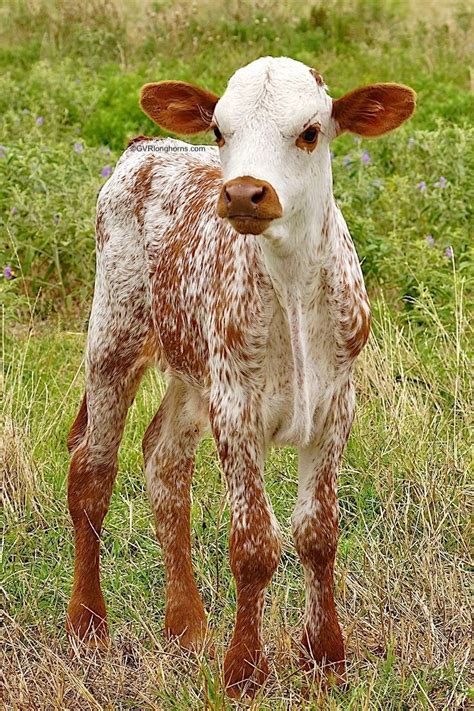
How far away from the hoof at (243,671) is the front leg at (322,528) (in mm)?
188

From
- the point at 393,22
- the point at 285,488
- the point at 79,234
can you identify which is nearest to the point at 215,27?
the point at 393,22

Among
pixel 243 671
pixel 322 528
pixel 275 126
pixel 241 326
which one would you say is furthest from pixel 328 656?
pixel 275 126

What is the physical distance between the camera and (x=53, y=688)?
12.9 ft

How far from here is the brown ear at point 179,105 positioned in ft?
12.4

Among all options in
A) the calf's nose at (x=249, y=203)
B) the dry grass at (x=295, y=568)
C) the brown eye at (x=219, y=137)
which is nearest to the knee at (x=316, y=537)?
the dry grass at (x=295, y=568)

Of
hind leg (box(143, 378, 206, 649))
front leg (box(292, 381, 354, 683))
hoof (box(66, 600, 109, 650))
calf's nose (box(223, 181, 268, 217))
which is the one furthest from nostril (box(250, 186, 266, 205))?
hoof (box(66, 600, 109, 650))

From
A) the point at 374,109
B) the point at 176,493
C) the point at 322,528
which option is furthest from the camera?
the point at 176,493

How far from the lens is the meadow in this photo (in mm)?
4035

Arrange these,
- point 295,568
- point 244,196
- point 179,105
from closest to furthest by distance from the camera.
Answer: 1. point 244,196
2. point 179,105
3. point 295,568

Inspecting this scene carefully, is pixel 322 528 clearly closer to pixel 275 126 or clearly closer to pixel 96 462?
pixel 96 462

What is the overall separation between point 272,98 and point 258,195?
34 centimetres

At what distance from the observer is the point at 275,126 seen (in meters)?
3.42

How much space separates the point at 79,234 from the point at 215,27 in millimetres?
6689

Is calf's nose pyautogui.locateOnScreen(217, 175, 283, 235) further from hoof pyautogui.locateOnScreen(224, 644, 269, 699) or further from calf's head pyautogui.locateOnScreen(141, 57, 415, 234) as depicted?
hoof pyautogui.locateOnScreen(224, 644, 269, 699)
